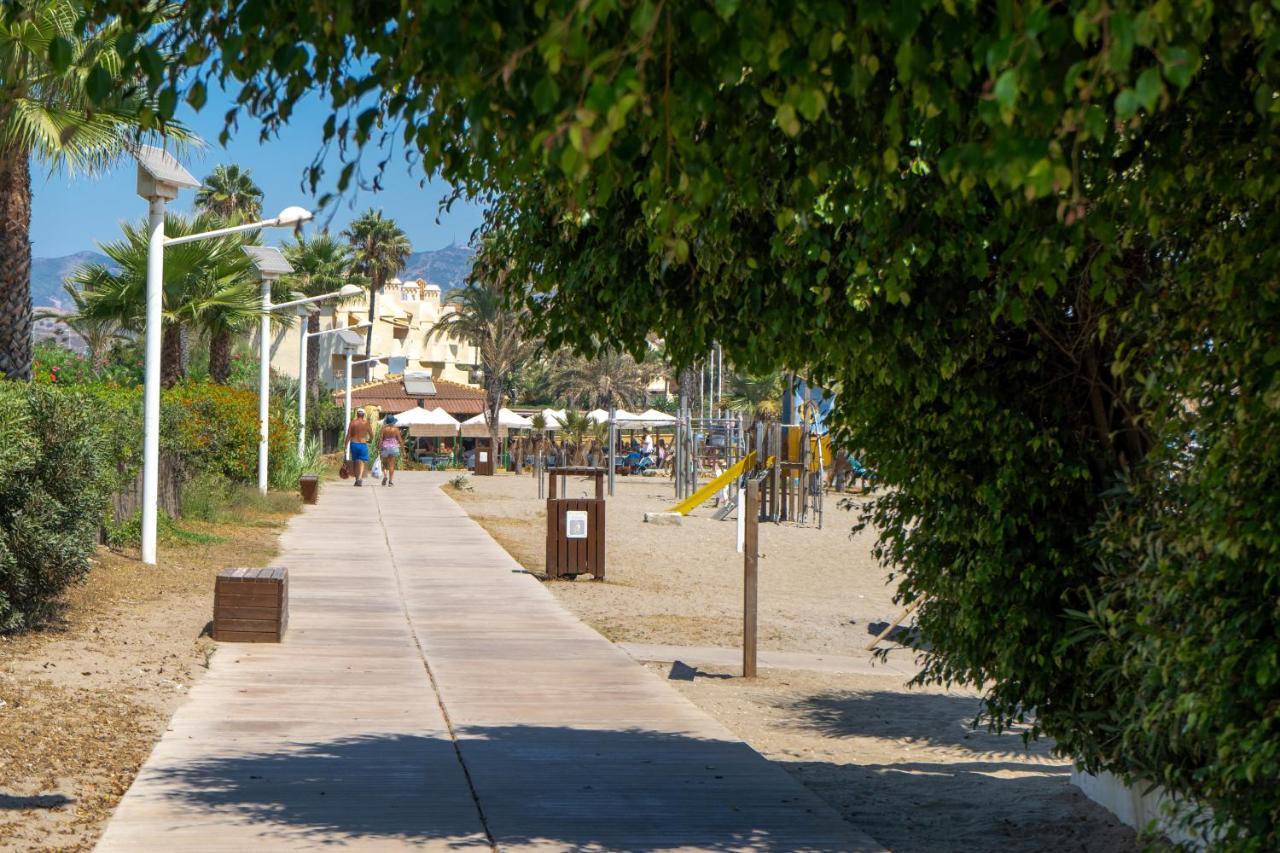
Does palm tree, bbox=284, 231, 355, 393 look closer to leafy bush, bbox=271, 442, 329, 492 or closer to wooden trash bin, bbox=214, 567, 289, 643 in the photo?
leafy bush, bbox=271, 442, 329, 492

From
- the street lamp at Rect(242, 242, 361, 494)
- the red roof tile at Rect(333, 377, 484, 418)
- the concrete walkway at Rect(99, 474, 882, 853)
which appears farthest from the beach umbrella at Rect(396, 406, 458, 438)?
the concrete walkway at Rect(99, 474, 882, 853)

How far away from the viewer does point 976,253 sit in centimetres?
487

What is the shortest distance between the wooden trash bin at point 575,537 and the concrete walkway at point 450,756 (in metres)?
4.09

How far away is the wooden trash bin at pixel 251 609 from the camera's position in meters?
11.6

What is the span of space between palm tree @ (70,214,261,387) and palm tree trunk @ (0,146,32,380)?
6887 mm

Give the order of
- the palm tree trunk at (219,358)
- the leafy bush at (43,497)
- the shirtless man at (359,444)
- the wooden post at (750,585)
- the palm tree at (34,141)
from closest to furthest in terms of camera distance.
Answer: the leafy bush at (43,497), the wooden post at (750,585), the palm tree at (34,141), the palm tree trunk at (219,358), the shirtless man at (359,444)

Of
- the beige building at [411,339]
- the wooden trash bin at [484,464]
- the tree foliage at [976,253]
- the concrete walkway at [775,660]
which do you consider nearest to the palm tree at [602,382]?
the beige building at [411,339]

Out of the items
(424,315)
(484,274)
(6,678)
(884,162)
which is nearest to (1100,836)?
(484,274)

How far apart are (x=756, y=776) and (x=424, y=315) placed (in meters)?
94.2

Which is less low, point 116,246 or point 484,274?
point 116,246

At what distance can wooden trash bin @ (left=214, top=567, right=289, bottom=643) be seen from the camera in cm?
1162

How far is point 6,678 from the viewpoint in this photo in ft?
31.3

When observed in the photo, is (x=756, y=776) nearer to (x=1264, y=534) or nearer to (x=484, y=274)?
(x=484, y=274)

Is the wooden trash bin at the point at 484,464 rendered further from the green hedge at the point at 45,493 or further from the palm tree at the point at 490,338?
the green hedge at the point at 45,493
